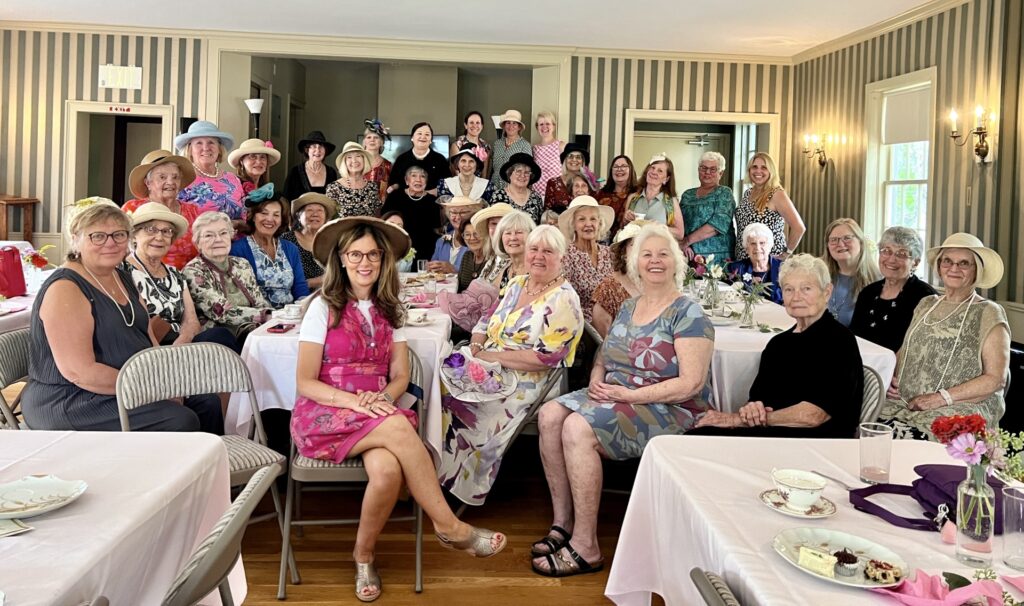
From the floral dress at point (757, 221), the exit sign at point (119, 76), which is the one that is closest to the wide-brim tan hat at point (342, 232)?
the floral dress at point (757, 221)

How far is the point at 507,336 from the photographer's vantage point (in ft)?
11.6

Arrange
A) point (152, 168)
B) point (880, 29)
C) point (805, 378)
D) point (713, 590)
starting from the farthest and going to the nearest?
point (880, 29) < point (152, 168) < point (805, 378) < point (713, 590)

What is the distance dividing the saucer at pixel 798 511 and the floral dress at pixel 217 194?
13.4 feet

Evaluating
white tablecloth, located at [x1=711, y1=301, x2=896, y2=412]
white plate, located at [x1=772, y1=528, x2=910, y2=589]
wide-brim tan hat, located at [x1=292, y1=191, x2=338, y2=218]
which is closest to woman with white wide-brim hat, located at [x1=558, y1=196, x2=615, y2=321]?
white tablecloth, located at [x1=711, y1=301, x2=896, y2=412]

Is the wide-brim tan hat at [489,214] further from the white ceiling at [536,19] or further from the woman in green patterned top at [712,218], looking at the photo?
the white ceiling at [536,19]

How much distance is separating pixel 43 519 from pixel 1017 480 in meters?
1.76

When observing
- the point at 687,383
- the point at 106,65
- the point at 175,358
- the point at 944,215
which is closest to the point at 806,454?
the point at 687,383

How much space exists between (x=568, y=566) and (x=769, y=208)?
166 inches

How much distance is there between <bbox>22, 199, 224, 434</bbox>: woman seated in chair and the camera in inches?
107

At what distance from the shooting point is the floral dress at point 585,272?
4312 millimetres

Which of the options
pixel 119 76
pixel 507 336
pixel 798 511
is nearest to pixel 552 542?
pixel 507 336

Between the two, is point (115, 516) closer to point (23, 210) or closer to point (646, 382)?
point (646, 382)

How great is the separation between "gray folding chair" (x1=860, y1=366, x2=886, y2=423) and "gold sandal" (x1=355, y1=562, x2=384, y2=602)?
1774mm

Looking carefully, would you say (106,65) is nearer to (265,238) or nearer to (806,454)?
(265,238)
